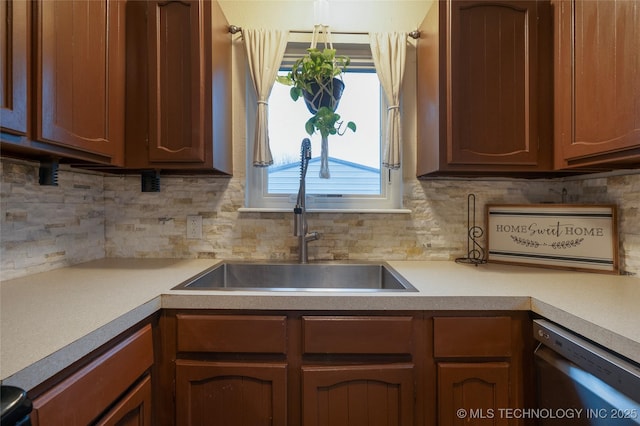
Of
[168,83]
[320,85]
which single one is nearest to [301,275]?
[320,85]

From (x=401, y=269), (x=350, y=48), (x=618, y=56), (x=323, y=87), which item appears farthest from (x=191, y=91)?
(x=618, y=56)

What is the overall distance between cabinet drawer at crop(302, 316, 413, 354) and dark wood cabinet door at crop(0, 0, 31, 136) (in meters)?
1.00

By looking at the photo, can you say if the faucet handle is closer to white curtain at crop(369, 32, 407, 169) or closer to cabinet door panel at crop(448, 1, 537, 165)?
white curtain at crop(369, 32, 407, 169)

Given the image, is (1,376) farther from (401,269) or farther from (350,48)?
(350,48)

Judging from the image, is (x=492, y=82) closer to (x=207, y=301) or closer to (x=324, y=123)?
(x=324, y=123)

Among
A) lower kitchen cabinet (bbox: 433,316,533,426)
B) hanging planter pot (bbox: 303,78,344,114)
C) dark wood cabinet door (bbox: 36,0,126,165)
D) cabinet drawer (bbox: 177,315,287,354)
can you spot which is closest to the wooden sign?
lower kitchen cabinet (bbox: 433,316,533,426)

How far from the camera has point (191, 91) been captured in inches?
51.7

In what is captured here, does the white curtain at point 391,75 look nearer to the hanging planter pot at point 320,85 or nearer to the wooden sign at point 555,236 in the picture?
the hanging planter pot at point 320,85

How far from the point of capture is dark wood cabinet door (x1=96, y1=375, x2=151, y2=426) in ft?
2.58

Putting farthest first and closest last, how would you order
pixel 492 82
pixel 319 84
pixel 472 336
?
pixel 319 84 → pixel 492 82 → pixel 472 336

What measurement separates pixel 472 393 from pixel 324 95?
4.45ft

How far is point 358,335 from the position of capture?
3.27 feet

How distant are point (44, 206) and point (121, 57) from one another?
27.4 inches

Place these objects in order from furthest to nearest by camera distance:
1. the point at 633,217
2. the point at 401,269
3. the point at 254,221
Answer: the point at 254,221 → the point at 401,269 → the point at 633,217
